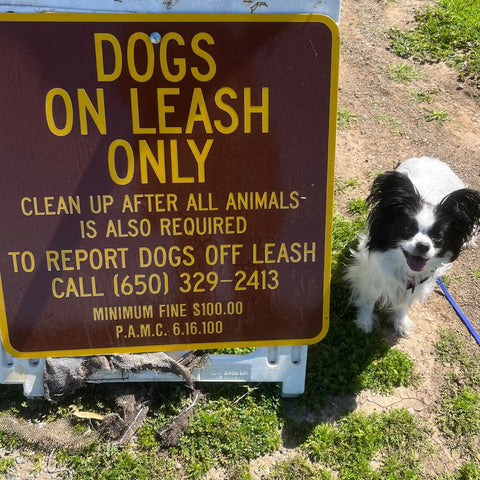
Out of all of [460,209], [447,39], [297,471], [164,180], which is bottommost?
[297,471]

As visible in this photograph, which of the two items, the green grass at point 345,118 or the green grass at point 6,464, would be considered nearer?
the green grass at point 6,464

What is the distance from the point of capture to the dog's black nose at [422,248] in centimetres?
323

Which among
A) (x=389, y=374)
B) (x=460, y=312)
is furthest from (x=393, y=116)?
(x=389, y=374)

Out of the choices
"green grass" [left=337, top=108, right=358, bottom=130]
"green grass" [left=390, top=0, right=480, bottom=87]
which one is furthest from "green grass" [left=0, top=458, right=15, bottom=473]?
"green grass" [left=390, top=0, right=480, bottom=87]

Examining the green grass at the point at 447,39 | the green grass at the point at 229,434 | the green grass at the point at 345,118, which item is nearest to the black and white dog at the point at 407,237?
the green grass at the point at 229,434

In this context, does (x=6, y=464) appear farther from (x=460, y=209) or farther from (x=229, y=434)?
(x=460, y=209)

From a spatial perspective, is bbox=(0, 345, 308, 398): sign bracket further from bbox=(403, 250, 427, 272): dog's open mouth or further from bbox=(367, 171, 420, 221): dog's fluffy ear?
bbox=(367, 171, 420, 221): dog's fluffy ear

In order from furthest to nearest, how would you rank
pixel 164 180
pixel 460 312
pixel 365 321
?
1. pixel 460 312
2. pixel 365 321
3. pixel 164 180

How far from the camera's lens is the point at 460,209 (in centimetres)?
323

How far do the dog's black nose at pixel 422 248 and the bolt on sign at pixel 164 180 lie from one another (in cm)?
76

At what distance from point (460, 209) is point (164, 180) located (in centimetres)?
176

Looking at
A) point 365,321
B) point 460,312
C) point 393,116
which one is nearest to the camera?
point 365,321

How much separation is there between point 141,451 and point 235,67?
2.14 meters

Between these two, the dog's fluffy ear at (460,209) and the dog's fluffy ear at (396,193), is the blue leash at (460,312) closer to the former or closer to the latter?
Answer: the dog's fluffy ear at (460,209)
